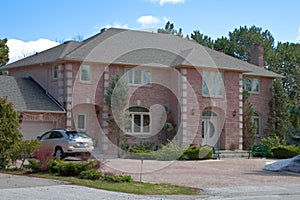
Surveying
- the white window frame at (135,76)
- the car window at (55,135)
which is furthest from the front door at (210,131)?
the car window at (55,135)

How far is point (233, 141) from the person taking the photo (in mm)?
37906

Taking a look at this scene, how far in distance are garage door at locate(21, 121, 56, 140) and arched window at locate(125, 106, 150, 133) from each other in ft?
16.8

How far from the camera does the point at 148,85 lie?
36.1 meters

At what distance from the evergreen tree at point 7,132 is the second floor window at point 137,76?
1309 cm

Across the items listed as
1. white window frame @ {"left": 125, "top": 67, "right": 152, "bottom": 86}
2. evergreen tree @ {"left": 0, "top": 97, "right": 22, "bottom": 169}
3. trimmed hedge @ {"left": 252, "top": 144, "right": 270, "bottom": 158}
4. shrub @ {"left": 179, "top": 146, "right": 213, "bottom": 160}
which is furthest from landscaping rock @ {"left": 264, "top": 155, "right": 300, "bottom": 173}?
white window frame @ {"left": 125, "top": 67, "right": 152, "bottom": 86}

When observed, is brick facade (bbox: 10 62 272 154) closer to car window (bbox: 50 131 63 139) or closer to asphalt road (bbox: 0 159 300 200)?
car window (bbox: 50 131 63 139)

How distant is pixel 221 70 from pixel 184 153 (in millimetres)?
8642

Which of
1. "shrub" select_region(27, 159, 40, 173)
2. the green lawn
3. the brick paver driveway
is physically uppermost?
"shrub" select_region(27, 159, 40, 173)

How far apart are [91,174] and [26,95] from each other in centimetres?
1647

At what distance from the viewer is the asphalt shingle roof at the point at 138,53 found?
34812 mm

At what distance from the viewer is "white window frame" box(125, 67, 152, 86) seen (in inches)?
1389

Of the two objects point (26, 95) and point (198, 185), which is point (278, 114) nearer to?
point (26, 95)

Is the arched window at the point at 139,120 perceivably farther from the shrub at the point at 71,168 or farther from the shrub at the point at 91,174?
the shrub at the point at 91,174

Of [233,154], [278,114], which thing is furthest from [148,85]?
[278,114]
